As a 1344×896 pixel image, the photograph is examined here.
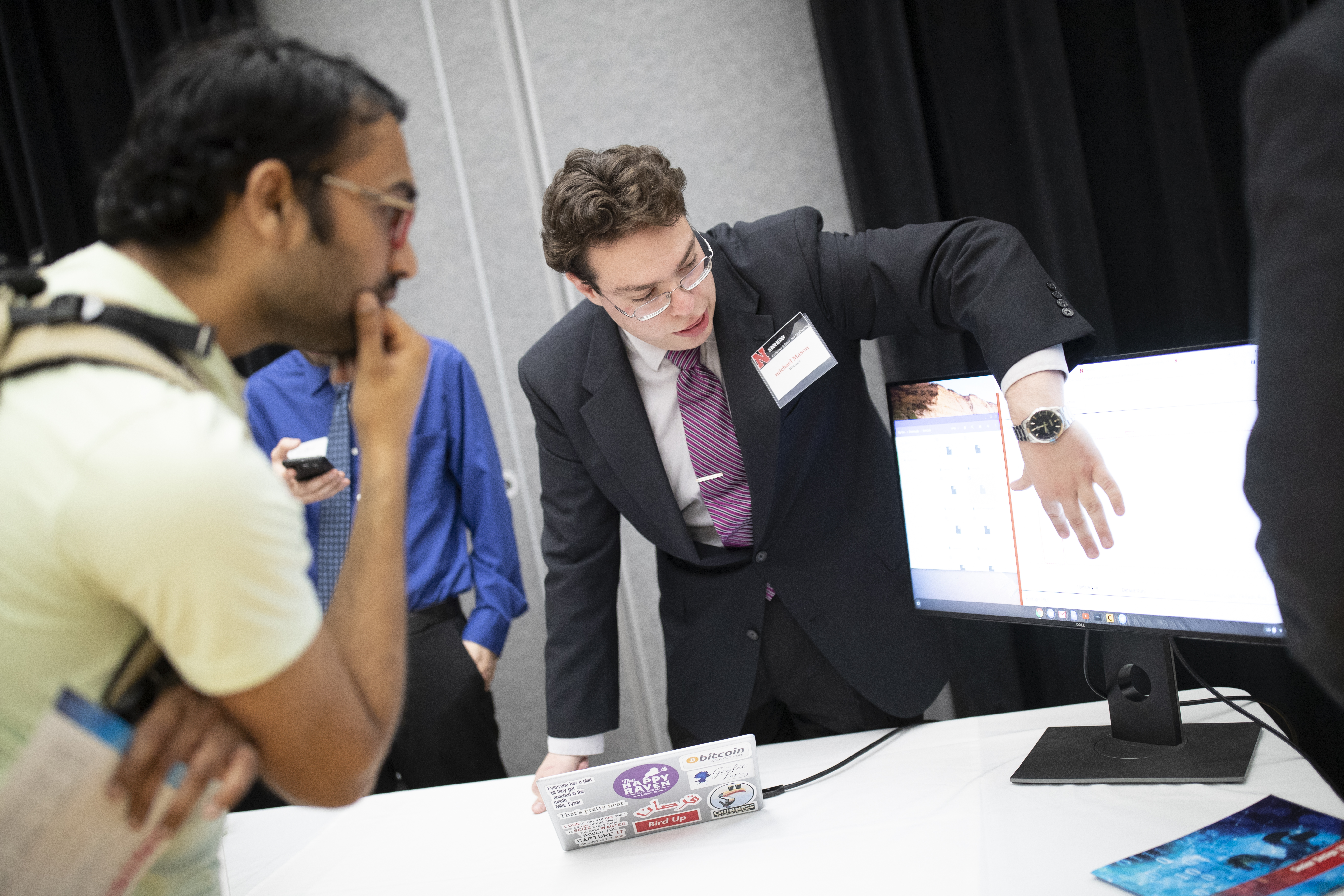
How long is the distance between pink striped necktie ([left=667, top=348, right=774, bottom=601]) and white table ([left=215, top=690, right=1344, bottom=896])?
394mm

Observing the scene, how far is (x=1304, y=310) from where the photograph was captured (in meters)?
0.57

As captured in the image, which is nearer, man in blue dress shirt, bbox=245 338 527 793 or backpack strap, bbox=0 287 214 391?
backpack strap, bbox=0 287 214 391

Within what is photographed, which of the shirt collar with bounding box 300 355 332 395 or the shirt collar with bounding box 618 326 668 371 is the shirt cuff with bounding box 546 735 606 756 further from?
the shirt collar with bounding box 300 355 332 395

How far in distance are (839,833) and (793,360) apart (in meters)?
0.77

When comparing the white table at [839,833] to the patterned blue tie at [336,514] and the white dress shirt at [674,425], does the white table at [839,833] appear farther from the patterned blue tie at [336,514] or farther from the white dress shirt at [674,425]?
the patterned blue tie at [336,514]

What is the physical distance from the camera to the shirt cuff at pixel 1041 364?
1.26 m

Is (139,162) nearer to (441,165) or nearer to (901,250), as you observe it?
(901,250)

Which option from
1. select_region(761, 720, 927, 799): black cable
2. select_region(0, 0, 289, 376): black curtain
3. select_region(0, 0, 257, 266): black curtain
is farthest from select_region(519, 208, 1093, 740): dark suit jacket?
select_region(0, 0, 257, 266): black curtain

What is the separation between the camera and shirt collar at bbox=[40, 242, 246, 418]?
30.9 inches

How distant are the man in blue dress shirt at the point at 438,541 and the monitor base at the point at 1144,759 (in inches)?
52.7

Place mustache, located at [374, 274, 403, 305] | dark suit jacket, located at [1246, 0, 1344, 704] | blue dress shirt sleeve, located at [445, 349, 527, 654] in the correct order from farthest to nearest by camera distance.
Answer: blue dress shirt sleeve, located at [445, 349, 527, 654]
mustache, located at [374, 274, 403, 305]
dark suit jacket, located at [1246, 0, 1344, 704]

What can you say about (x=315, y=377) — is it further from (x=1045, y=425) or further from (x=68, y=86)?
(x=1045, y=425)

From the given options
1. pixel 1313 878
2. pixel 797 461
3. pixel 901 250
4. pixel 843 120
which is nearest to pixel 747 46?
pixel 843 120

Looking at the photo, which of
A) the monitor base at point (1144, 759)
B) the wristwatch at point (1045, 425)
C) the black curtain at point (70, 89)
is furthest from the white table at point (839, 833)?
the black curtain at point (70, 89)
